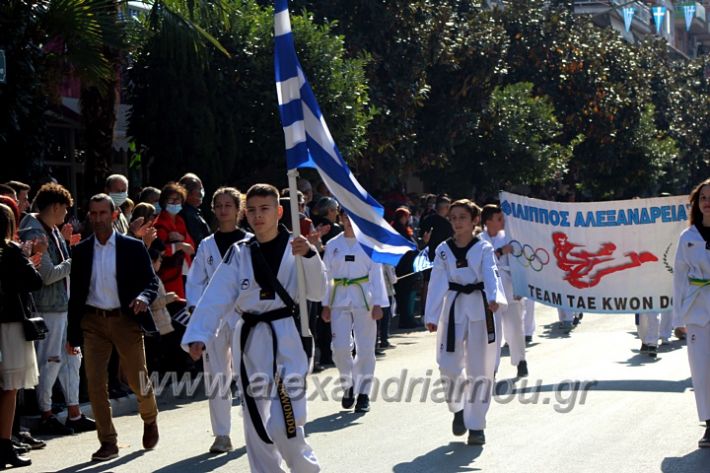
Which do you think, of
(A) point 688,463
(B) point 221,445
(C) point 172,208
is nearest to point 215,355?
(B) point 221,445

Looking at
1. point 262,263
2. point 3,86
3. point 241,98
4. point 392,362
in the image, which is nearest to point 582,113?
point 241,98

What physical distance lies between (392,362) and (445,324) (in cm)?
509

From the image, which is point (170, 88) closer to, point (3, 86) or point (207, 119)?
point (207, 119)

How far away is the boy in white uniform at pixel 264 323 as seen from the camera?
7234mm

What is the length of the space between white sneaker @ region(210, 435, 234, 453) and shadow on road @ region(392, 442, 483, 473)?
1.48 meters

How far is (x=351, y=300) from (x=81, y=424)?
286 centimetres

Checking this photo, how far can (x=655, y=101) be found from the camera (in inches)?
1833

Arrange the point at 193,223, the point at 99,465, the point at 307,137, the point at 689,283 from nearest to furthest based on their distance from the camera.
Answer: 1. the point at 307,137
2. the point at 99,465
3. the point at 689,283
4. the point at 193,223

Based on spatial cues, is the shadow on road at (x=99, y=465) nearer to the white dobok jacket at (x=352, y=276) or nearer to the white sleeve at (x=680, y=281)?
the white dobok jacket at (x=352, y=276)

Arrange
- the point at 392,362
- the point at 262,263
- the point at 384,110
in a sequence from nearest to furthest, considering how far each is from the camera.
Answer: the point at 262,263
the point at 392,362
the point at 384,110

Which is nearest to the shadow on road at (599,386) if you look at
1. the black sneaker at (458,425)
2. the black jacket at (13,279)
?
the black sneaker at (458,425)

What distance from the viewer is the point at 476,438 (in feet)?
31.6

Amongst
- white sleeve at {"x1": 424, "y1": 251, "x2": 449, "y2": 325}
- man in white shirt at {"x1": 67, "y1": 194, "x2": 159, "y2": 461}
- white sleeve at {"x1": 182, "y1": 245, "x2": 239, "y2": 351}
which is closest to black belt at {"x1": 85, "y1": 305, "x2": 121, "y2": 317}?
man in white shirt at {"x1": 67, "y1": 194, "x2": 159, "y2": 461}

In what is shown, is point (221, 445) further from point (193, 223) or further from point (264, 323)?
point (193, 223)
